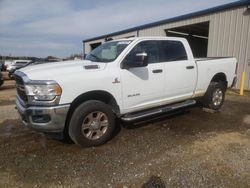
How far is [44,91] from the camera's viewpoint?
3713 millimetres

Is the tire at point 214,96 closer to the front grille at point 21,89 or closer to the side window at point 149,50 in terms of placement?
the side window at point 149,50

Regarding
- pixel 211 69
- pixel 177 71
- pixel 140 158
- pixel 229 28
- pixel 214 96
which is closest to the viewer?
pixel 140 158

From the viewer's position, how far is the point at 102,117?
4.35 meters

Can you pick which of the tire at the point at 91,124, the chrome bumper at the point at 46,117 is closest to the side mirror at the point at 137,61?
the tire at the point at 91,124

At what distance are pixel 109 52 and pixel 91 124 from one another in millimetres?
1679

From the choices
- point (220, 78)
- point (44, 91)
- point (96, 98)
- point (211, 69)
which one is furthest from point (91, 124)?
point (220, 78)

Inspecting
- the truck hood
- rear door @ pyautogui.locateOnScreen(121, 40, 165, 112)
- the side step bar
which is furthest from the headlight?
the side step bar

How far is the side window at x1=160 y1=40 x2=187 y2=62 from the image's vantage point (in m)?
5.33

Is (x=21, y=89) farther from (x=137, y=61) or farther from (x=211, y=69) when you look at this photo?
(x=211, y=69)

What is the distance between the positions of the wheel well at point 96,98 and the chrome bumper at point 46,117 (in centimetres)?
23

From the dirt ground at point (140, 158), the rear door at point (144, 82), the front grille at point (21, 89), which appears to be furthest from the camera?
the rear door at point (144, 82)

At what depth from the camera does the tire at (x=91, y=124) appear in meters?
4.02

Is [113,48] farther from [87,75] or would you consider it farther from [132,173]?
[132,173]

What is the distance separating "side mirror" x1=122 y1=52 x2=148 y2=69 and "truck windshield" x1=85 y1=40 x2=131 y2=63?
0.92ft
